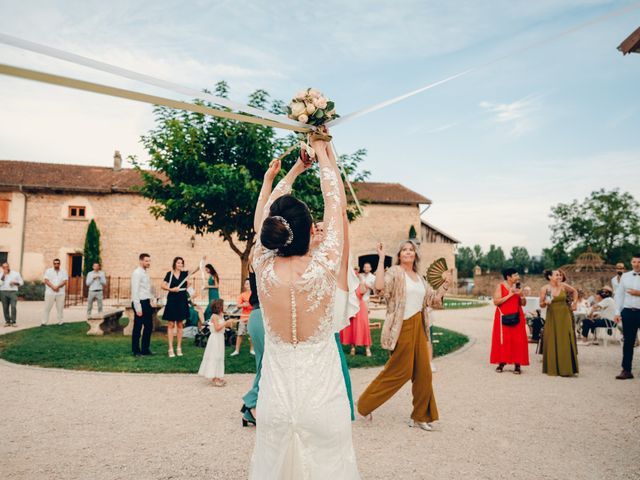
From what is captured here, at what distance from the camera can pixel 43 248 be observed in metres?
29.2

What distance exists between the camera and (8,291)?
48.8 feet

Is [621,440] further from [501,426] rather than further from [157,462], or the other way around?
[157,462]

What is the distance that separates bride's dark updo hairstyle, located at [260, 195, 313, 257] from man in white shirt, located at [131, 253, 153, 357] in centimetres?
814

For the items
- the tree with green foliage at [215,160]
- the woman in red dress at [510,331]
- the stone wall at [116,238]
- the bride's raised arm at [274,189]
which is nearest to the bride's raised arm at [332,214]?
the bride's raised arm at [274,189]

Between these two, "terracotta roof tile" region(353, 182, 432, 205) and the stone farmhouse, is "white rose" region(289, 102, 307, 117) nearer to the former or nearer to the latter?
the stone farmhouse

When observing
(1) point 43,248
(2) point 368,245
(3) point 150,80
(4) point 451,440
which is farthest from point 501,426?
(1) point 43,248

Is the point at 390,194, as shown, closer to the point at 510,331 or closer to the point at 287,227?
the point at 510,331

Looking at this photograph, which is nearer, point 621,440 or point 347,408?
point 347,408

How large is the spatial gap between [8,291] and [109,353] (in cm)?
721

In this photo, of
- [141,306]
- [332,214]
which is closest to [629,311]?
[332,214]

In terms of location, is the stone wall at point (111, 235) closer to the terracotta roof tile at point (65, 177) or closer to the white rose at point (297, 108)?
the terracotta roof tile at point (65, 177)

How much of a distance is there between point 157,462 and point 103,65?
373cm

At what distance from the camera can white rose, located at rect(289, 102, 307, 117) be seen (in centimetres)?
284

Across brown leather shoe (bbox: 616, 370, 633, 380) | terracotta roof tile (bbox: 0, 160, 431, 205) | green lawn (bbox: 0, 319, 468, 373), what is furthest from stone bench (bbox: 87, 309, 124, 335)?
terracotta roof tile (bbox: 0, 160, 431, 205)
